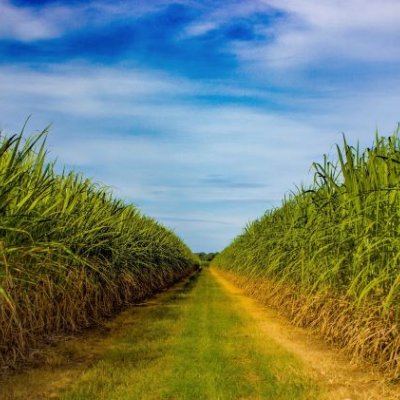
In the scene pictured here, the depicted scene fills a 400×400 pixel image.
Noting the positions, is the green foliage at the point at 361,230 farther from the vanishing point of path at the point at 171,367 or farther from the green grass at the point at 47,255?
the green grass at the point at 47,255

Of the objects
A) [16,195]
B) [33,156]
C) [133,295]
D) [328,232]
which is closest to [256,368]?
[328,232]

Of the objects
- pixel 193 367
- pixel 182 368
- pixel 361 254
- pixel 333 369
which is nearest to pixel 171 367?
pixel 182 368

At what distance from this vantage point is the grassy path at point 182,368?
5.30m

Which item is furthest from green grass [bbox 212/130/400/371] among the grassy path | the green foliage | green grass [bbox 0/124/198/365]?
green grass [bbox 0/124/198/365]

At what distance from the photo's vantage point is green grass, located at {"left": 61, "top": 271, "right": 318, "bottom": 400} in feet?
17.4

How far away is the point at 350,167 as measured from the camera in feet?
24.0

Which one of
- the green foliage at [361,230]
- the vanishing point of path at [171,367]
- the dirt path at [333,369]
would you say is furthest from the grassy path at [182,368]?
the green foliage at [361,230]

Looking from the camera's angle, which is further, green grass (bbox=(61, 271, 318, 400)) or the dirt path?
green grass (bbox=(61, 271, 318, 400))

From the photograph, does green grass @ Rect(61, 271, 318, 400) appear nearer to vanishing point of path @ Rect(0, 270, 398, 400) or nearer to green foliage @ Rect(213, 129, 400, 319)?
vanishing point of path @ Rect(0, 270, 398, 400)

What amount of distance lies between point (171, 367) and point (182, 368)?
0.51ft

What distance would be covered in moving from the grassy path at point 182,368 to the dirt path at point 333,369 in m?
0.19

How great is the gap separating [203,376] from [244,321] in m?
4.77

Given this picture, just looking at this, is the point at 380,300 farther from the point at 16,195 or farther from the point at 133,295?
the point at 133,295

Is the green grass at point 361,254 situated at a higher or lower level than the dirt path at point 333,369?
higher
